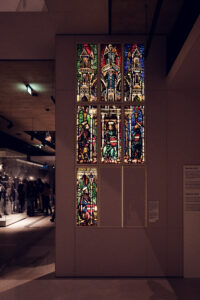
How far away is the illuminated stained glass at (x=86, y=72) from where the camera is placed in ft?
15.6

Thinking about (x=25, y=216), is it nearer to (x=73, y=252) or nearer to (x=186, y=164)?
(x=73, y=252)

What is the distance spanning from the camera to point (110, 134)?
4.73m

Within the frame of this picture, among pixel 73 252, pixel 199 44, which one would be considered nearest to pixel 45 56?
pixel 199 44

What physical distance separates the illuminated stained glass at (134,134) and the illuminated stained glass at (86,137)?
0.54 metres

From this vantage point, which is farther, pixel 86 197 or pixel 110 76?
pixel 110 76

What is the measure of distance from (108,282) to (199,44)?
11.8 feet

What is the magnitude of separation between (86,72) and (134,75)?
82 cm

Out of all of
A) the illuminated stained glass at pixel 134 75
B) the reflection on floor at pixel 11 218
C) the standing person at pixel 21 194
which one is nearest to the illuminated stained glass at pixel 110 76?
the illuminated stained glass at pixel 134 75

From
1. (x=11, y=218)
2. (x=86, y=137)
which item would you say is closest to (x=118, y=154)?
(x=86, y=137)

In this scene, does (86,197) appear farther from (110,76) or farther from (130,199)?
(110,76)

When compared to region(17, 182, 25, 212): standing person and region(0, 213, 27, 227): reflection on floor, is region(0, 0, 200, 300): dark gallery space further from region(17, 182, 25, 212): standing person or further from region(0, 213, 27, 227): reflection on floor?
region(17, 182, 25, 212): standing person

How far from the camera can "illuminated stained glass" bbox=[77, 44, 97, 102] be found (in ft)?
15.6

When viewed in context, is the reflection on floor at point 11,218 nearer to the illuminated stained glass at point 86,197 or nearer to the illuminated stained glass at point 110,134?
the illuminated stained glass at point 86,197

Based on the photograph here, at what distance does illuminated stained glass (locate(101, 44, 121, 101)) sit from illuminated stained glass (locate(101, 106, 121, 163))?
20 centimetres
